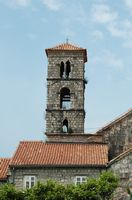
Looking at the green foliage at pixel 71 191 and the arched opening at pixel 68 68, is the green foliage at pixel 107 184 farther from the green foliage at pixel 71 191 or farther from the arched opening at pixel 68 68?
the arched opening at pixel 68 68

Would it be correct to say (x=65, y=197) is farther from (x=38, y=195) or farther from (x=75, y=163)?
(x=75, y=163)

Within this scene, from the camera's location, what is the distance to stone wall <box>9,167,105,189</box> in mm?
46906

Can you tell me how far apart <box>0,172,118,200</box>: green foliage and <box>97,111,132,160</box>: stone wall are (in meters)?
7.34

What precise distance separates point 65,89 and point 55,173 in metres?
14.6

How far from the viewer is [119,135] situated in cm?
5078

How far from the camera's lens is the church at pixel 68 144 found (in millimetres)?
46906

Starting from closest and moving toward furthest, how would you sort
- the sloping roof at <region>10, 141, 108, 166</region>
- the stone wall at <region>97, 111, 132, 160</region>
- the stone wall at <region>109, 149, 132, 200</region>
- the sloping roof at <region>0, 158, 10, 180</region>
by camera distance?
the stone wall at <region>109, 149, 132, 200</region>
the sloping roof at <region>10, 141, 108, 166</region>
the sloping roof at <region>0, 158, 10, 180</region>
the stone wall at <region>97, 111, 132, 160</region>

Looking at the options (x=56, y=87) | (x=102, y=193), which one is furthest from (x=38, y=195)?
(x=56, y=87)

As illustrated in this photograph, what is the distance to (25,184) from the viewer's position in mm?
46781

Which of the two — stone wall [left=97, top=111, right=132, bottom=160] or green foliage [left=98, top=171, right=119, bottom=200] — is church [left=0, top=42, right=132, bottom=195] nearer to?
stone wall [left=97, top=111, right=132, bottom=160]

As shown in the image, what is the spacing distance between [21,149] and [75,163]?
508cm

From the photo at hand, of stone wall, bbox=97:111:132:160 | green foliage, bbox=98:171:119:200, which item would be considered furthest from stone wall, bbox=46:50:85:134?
green foliage, bbox=98:171:119:200

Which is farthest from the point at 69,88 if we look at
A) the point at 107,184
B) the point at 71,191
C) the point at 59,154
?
the point at 107,184

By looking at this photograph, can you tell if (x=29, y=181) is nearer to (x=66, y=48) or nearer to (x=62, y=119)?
(x=62, y=119)
